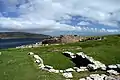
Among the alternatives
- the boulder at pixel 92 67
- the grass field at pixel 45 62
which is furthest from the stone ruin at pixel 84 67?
the grass field at pixel 45 62

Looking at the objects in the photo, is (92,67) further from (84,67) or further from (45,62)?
(45,62)

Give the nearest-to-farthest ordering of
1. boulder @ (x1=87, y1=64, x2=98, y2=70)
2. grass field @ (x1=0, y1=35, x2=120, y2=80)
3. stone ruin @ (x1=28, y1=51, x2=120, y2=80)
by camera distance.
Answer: grass field @ (x1=0, y1=35, x2=120, y2=80) < stone ruin @ (x1=28, y1=51, x2=120, y2=80) < boulder @ (x1=87, y1=64, x2=98, y2=70)

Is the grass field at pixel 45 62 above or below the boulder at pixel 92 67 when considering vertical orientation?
above

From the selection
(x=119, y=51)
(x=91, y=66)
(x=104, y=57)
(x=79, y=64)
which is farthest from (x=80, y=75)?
(x=119, y=51)

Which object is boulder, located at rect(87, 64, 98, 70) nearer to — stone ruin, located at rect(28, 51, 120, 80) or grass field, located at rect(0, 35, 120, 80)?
stone ruin, located at rect(28, 51, 120, 80)

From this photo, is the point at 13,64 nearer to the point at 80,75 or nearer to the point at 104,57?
the point at 80,75

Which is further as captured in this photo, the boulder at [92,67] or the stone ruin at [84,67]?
the boulder at [92,67]

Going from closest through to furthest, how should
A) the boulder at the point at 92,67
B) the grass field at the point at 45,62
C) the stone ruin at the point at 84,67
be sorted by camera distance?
the grass field at the point at 45,62 → the stone ruin at the point at 84,67 → the boulder at the point at 92,67

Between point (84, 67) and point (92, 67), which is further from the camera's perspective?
point (84, 67)

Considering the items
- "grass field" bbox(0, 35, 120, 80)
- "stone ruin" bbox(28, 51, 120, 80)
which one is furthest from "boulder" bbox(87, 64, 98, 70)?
"grass field" bbox(0, 35, 120, 80)

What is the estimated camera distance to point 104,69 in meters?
48.4

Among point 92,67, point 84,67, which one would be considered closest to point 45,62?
point 84,67

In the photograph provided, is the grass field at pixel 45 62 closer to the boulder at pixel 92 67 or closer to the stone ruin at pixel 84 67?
the stone ruin at pixel 84 67

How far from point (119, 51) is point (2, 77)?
102 feet
